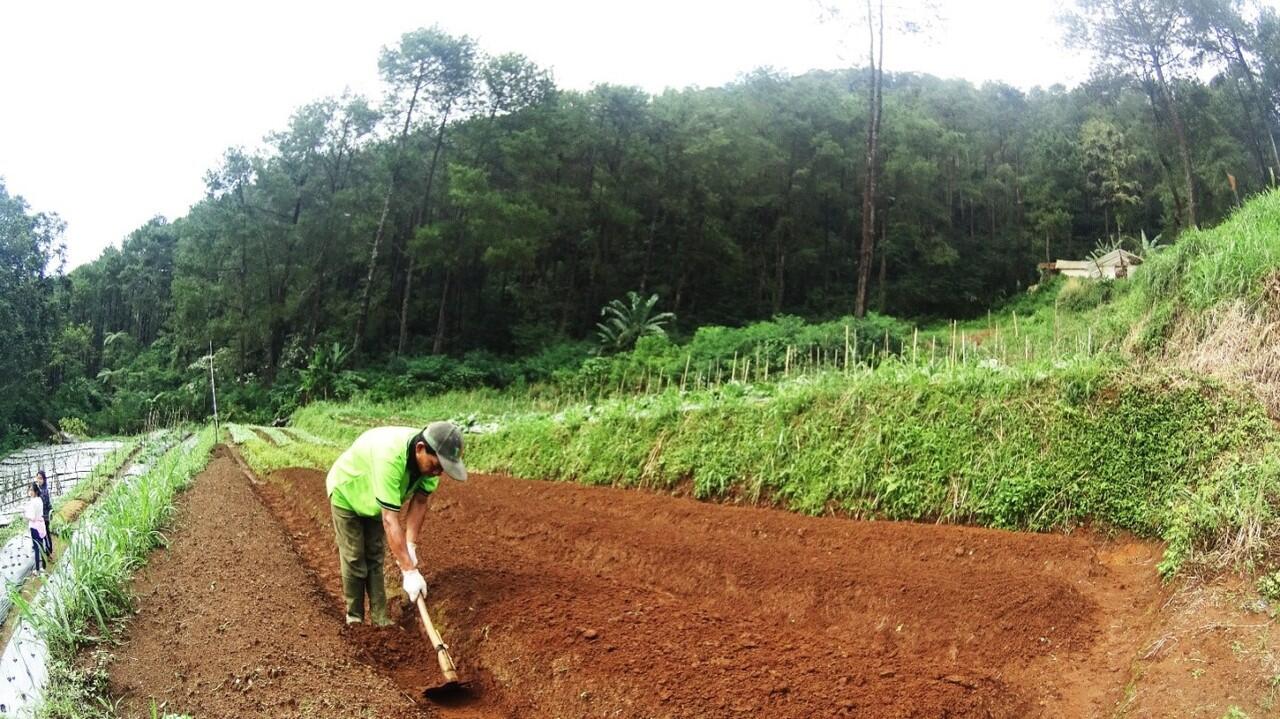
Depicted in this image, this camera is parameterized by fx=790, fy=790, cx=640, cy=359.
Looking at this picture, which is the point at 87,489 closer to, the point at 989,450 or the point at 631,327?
the point at 989,450

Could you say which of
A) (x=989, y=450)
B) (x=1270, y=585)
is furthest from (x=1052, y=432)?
(x=1270, y=585)

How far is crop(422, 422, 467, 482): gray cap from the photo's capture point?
4922 mm

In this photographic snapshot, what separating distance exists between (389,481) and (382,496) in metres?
0.11

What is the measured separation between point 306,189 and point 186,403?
437 inches

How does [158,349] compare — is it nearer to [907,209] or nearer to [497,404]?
[497,404]

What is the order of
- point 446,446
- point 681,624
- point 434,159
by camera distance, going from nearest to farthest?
point 681,624
point 446,446
point 434,159

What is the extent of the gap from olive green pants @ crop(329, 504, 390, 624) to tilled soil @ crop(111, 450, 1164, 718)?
21cm

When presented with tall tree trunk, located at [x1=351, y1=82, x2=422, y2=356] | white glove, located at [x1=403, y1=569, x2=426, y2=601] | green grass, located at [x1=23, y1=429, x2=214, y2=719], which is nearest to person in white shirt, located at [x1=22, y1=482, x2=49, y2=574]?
green grass, located at [x1=23, y1=429, x2=214, y2=719]

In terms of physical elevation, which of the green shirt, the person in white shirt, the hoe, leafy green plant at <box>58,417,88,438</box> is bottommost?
leafy green plant at <box>58,417,88,438</box>

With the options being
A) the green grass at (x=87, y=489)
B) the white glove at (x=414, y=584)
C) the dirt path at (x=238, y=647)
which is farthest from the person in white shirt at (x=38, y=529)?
the white glove at (x=414, y=584)

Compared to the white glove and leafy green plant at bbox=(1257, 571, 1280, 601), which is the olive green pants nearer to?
the white glove

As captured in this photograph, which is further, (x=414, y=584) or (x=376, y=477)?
(x=376, y=477)

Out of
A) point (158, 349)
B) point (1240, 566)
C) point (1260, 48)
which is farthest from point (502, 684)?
point (158, 349)

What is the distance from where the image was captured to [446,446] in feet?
16.3
